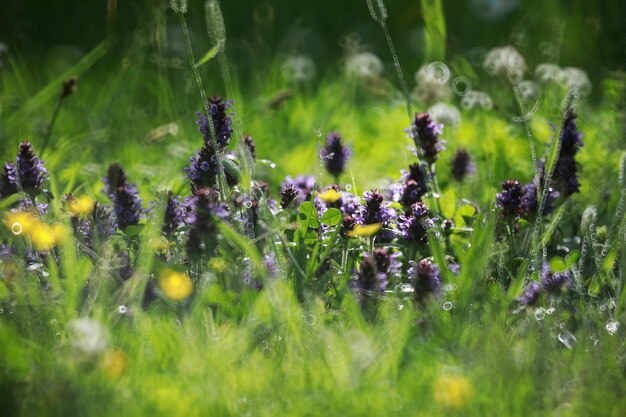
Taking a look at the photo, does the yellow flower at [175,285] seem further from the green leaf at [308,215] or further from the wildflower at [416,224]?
the wildflower at [416,224]

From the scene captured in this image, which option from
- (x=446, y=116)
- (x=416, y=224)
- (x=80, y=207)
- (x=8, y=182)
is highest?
(x=446, y=116)

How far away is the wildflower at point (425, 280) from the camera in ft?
7.04

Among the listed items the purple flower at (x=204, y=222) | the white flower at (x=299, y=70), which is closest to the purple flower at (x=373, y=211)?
the purple flower at (x=204, y=222)

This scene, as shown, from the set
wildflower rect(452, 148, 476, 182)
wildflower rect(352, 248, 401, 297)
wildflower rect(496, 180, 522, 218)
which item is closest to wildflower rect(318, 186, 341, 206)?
wildflower rect(352, 248, 401, 297)

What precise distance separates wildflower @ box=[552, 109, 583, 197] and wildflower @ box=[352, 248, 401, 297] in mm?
672

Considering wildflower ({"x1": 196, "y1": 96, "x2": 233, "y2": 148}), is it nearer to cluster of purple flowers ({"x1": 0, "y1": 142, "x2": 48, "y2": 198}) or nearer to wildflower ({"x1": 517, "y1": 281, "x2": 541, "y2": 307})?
cluster of purple flowers ({"x1": 0, "y1": 142, "x2": 48, "y2": 198})

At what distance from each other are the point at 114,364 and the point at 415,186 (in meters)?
1.07

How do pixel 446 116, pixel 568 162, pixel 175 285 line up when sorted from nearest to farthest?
pixel 175 285 < pixel 568 162 < pixel 446 116

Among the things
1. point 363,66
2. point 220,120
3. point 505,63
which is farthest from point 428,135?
point 363,66

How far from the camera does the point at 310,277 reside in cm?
222

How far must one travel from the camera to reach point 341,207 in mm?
2486

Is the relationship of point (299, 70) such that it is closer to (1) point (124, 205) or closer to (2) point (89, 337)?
(1) point (124, 205)

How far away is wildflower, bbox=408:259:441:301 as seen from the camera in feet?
7.04

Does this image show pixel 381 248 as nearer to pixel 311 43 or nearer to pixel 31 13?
pixel 311 43
